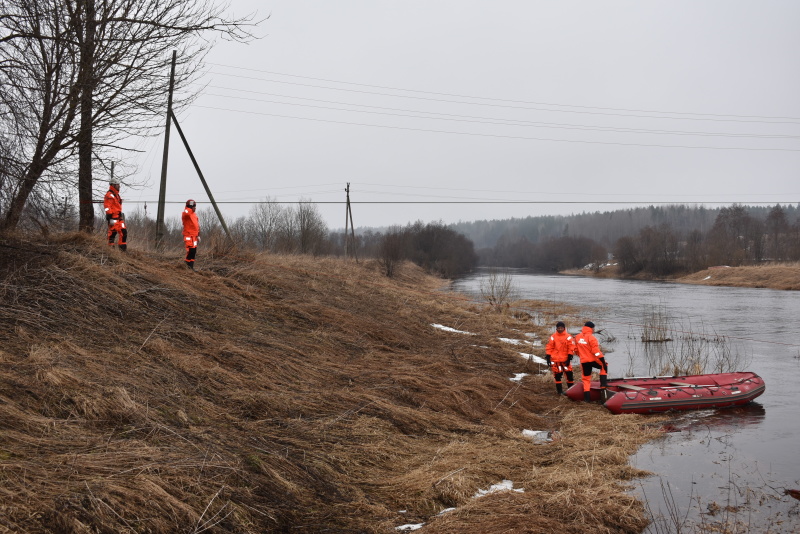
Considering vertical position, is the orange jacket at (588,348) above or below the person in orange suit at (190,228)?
below

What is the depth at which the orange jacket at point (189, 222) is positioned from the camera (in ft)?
40.9

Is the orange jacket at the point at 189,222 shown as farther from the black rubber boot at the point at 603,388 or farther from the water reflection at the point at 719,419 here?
the water reflection at the point at 719,419

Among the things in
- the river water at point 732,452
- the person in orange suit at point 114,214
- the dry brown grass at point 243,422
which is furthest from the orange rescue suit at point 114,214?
the river water at point 732,452

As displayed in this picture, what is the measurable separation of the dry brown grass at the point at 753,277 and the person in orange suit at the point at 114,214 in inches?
1745

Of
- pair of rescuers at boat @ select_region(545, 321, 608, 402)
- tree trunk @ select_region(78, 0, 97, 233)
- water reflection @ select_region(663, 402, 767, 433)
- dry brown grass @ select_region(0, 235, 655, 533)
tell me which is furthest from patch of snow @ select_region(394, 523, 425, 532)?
tree trunk @ select_region(78, 0, 97, 233)

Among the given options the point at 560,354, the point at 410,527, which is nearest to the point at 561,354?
the point at 560,354

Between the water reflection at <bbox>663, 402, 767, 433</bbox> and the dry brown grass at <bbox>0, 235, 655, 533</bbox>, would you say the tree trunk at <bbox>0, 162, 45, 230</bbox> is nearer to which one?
the dry brown grass at <bbox>0, 235, 655, 533</bbox>

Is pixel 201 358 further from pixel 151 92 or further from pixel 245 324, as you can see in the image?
pixel 151 92

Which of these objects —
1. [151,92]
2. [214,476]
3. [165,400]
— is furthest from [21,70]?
[214,476]

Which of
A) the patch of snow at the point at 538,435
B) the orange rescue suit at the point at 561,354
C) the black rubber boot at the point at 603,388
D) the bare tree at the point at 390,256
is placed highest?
the bare tree at the point at 390,256

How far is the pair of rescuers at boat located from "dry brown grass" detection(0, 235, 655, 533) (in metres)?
0.51

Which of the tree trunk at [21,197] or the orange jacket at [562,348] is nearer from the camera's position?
the tree trunk at [21,197]

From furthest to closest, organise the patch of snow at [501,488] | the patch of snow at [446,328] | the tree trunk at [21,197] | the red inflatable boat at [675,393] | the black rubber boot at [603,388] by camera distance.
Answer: the patch of snow at [446,328] < the black rubber boot at [603,388] < the red inflatable boat at [675,393] < the tree trunk at [21,197] < the patch of snow at [501,488]

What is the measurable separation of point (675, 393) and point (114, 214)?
11.0 metres
